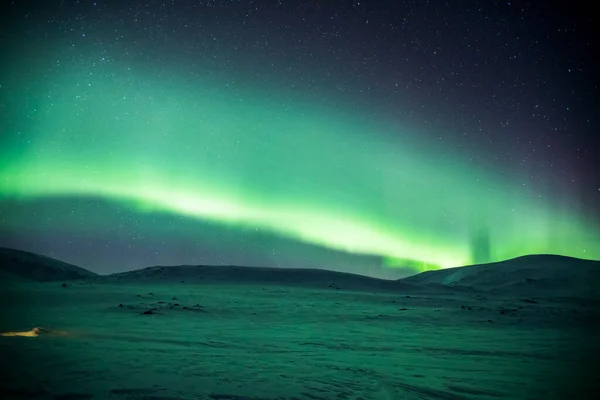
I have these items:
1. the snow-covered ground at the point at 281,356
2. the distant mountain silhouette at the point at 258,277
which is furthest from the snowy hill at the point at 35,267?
the snow-covered ground at the point at 281,356

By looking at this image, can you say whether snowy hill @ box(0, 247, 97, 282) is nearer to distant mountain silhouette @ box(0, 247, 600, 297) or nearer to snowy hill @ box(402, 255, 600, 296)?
distant mountain silhouette @ box(0, 247, 600, 297)

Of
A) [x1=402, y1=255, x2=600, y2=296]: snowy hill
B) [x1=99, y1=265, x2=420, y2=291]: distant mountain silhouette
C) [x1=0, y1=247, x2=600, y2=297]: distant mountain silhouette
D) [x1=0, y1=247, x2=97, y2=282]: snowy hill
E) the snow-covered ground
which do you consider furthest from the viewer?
[x1=0, y1=247, x2=97, y2=282]: snowy hill

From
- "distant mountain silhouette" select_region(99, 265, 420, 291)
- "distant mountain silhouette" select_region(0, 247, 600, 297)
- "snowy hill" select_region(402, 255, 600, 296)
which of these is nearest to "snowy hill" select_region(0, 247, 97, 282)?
"distant mountain silhouette" select_region(0, 247, 600, 297)

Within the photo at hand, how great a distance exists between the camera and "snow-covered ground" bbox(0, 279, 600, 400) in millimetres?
5543

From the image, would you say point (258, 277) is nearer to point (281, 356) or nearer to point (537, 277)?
point (537, 277)

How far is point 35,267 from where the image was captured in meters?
49.3

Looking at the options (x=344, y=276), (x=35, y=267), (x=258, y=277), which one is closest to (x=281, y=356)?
(x=258, y=277)

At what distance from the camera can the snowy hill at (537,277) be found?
130 ft

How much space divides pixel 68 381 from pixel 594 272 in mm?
53858

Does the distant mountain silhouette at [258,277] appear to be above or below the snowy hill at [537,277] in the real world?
below

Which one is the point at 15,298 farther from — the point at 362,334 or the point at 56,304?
the point at 362,334

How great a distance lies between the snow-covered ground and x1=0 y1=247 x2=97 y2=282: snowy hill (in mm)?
A: 35143

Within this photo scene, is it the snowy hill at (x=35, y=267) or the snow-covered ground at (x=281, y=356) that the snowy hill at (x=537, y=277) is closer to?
the snow-covered ground at (x=281, y=356)

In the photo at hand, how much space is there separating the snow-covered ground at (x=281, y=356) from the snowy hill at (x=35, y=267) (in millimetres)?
35143
